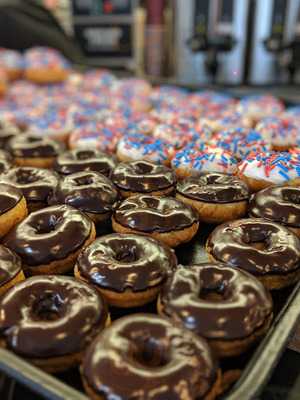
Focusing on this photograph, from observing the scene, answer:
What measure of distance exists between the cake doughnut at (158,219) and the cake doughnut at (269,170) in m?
0.33

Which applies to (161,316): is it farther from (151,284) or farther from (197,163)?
(197,163)

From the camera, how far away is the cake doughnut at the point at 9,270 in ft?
3.53

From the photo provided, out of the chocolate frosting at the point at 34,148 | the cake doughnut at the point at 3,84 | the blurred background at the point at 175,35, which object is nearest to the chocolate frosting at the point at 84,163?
the chocolate frosting at the point at 34,148

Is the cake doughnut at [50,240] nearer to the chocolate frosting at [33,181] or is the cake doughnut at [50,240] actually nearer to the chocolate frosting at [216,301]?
the chocolate frosting at [33,181]

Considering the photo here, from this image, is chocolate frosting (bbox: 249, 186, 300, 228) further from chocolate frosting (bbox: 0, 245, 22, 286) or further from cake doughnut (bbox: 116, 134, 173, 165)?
chocolate frosting (bbox: 0, 245, 22, 286)

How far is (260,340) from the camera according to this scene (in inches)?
37.8

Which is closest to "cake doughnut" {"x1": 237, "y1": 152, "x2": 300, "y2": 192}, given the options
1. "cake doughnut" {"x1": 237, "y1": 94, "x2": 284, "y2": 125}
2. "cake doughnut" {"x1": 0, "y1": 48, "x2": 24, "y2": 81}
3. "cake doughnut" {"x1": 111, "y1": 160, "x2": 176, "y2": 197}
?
"cake doughnut" {"x1": 111, "y1": 160, "x2": 176, "y2": 197}

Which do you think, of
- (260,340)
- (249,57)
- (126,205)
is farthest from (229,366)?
(249,57)

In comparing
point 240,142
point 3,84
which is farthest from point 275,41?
point 240,142

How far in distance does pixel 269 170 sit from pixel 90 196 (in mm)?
645

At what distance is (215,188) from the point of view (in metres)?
Answer: 1.46

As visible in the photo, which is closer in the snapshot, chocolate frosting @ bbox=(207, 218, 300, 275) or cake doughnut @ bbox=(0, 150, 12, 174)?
chocolate frosting @ bbox=(207, 218, 300, 275)

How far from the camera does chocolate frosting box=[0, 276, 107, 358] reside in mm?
897

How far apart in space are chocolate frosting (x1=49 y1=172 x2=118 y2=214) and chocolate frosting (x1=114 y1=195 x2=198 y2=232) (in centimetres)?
7
